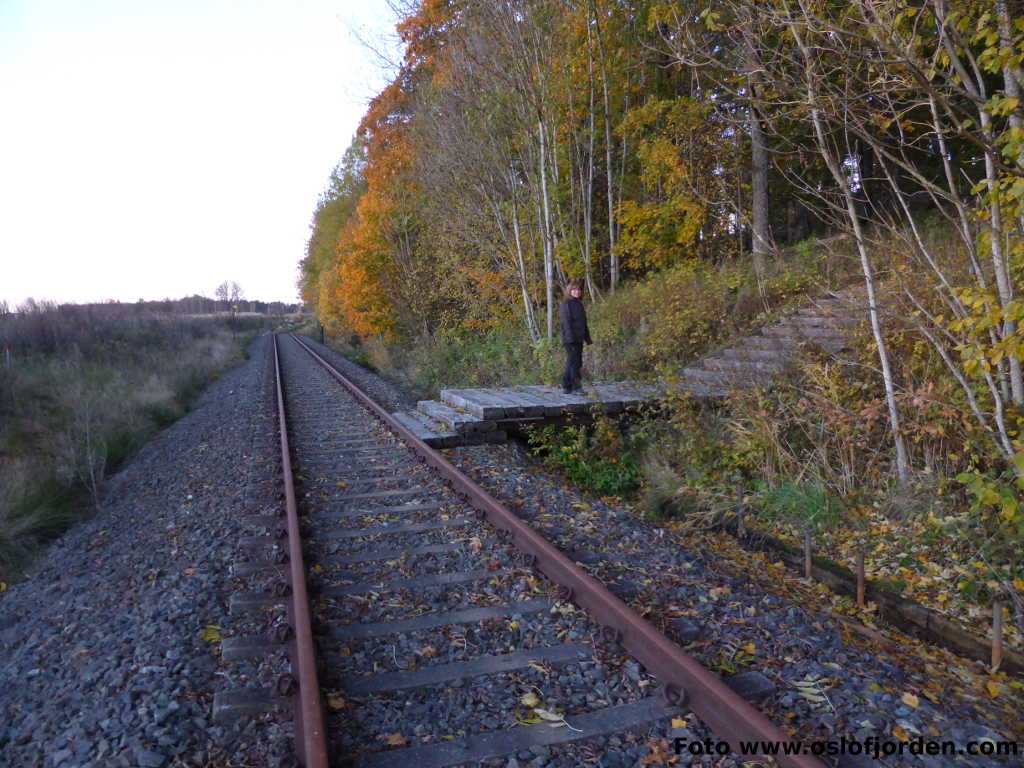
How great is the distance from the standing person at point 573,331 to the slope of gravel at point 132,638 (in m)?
4.53

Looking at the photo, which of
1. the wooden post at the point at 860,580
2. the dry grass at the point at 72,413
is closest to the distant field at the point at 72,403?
the dry grass at the point at 72,413

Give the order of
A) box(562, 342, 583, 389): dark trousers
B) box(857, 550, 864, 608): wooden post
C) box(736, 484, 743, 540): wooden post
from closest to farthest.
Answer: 1. box(857, 550, 864, 608): wooden post
2. box(736, 484, 743, 540): wooden post
3. box(562, 342, 583, 389): dark trousers

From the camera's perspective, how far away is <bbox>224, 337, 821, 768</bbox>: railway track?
2760 millimetres

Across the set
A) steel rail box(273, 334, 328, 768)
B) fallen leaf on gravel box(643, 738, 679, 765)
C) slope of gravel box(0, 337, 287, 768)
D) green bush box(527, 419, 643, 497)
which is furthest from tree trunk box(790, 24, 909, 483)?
slope of gravel box(0, 337, 287, 768)

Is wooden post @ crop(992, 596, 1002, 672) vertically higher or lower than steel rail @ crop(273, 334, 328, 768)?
lower

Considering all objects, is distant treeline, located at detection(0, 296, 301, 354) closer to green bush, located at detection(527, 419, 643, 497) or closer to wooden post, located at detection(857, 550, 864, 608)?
green bush, located at detection(527, 419, 643, 497)

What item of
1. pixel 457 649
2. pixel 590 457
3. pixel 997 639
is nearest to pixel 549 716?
pixel 457 649

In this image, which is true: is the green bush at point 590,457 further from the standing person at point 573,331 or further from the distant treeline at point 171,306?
the distant treeline at point 171,306

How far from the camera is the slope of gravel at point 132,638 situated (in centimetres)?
282

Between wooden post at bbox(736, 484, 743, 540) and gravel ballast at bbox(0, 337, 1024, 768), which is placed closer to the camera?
gravel ballast at bbox(0, 337, 1024, 768)

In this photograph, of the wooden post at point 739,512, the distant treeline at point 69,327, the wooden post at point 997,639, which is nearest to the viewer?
the wooden post at point 997,639

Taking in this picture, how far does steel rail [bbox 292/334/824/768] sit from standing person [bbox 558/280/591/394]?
4560mm

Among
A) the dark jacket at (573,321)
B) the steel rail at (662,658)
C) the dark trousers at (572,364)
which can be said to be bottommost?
the steel rail at (662,658)

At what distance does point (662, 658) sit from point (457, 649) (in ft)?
3.61
